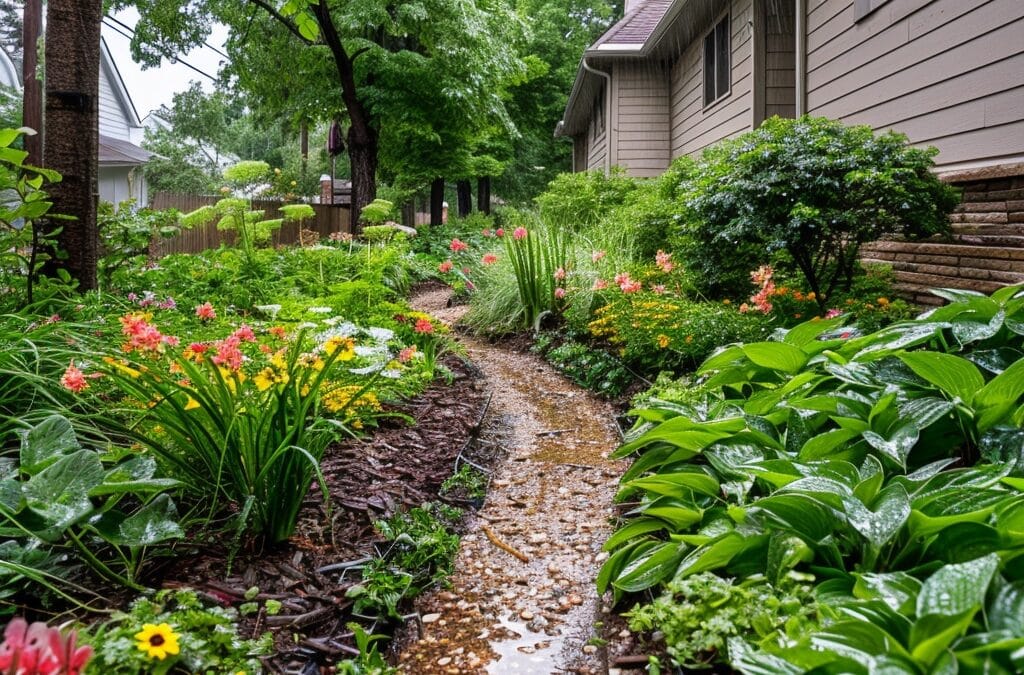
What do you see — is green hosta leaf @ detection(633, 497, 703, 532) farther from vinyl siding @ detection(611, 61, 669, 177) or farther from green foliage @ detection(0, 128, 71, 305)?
vinyl siding @ detection(611, 61, 669, 177)

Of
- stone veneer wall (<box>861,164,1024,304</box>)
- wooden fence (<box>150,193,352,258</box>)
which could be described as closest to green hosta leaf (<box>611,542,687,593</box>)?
stone veneer wall (<box>861,164,1024,304</box>)

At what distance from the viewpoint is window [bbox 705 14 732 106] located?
1041 cm

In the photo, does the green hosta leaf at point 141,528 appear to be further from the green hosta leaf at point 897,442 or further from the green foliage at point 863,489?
the green hosta leaf at point 897,442

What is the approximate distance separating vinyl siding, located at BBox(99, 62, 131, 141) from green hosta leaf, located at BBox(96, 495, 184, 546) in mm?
24183

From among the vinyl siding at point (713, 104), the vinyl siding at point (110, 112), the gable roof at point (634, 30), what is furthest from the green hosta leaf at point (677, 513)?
the vinyl siding at point (110, 112)

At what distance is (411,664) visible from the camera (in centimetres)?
219

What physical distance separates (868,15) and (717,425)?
5.51 meters

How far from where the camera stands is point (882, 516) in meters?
1.74

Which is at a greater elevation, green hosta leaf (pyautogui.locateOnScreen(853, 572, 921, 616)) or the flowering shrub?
the flowering shrub

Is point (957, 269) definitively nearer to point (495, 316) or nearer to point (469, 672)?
point (495, 316)

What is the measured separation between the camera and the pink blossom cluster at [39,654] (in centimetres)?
84

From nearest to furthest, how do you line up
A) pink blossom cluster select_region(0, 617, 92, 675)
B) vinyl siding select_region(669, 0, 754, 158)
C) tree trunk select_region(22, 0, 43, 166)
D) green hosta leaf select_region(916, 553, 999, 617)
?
pink blossom cluster select_region(0, 617, 92, 675)
green hosta leaf select_region(916, 553, 999, 617)
vinyl siding select_region(669, 0, 754, 158)
tree trunk select_region(22, 0, 43, 166)

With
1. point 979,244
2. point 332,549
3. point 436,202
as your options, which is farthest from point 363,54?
point 332,549

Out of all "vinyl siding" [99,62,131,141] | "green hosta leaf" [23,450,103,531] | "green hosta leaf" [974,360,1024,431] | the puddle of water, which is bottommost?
the puddle of water
